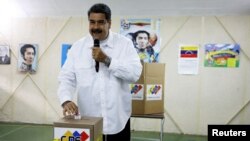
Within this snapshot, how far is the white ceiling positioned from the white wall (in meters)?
0.10

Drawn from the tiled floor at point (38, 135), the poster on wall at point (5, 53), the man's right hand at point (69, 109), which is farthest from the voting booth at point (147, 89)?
the poster on wall at point (5, 53)

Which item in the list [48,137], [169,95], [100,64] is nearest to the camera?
[100,64]

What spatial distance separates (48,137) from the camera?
3865 mm

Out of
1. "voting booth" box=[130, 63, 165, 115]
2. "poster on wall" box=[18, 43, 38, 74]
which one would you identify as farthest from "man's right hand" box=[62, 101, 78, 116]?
"poster on wall" box=[18, 43, 38, 74]

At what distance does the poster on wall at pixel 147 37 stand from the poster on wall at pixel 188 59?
1.13 feet

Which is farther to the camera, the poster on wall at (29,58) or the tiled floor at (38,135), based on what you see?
the poster on wall at (29,58)

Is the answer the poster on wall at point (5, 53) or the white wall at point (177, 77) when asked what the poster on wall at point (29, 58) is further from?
the poster on wall at point (5, 53)

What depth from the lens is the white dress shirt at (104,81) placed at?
1.64m

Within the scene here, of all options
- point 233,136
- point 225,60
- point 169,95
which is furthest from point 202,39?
point 233,136

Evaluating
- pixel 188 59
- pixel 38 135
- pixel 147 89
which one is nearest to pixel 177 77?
pixel 188 59

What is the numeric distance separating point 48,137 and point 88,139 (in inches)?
116

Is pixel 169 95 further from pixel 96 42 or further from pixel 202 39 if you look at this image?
pixel 96 42

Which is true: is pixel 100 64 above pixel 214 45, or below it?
below

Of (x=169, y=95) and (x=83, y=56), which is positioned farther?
(x=169, y=95)
